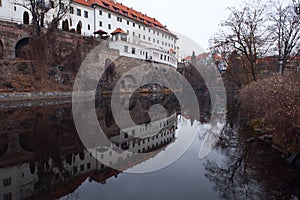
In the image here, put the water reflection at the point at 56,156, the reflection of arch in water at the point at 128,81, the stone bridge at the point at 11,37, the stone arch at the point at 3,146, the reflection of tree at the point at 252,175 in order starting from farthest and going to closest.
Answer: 1. the reflection of arch in water at the point at 128,81
2. the stone bridge at the point at 11,37
3. the stone arch at the point at 3,146
4. the water reflection at the point at 56,156
5. the reflection of tree at the point at 252,175

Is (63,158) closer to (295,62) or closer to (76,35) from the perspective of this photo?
(295,62)

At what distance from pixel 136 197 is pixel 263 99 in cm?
626

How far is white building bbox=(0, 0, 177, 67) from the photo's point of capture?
3017 cm

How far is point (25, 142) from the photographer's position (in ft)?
24.8

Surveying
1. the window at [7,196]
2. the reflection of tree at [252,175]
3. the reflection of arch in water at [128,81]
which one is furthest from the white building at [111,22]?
the reflection of tree at [252,175]

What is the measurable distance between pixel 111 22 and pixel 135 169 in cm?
4249

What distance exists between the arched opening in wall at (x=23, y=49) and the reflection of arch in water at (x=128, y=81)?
16239 mm

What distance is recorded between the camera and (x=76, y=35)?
30.8m

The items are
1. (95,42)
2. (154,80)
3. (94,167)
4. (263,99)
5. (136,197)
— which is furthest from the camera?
(154,80)

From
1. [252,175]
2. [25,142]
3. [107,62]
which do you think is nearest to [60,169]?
[25,142]

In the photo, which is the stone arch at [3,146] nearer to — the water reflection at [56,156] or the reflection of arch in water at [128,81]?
the water reflection at [56,156]

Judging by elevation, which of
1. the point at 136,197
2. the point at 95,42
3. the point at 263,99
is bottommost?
the point at 136,197

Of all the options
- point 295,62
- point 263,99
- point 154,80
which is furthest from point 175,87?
point 263,99

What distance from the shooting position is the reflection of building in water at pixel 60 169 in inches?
172
